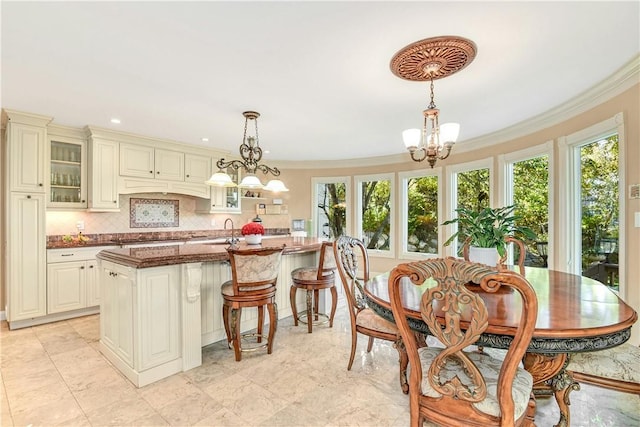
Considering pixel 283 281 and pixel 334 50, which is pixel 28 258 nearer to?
pixel 283 281

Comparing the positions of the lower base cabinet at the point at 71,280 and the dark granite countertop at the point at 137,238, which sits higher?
the dark granite countertop at the point at 137,238

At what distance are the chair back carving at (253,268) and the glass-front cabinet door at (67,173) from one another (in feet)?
9.80

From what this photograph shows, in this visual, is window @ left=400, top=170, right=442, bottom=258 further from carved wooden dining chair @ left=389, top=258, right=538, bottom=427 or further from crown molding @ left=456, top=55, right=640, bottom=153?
carved wooden dining chair @ left=389, top=258, right=538, bottom=427

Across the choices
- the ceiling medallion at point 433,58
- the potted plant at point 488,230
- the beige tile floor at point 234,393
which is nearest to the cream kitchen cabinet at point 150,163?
the beige tile floor at point 234,393

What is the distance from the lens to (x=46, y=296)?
3553 millimetres

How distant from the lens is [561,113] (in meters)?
3.28

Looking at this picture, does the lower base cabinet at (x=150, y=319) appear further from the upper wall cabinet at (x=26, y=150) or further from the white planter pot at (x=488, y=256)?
the white planter pot at (x=488, y=256)

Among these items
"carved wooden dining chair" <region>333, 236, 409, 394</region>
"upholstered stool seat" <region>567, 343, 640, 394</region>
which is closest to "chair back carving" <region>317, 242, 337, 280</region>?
"carved wooden dining chair" <region>333, 236, 409, 394</region>

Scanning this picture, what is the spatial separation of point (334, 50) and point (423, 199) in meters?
3.94

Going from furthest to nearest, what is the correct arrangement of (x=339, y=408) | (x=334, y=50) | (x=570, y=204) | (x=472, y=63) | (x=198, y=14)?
(x=570, y=204), (x=472, y=63), (x=334, y=50), (x=339, y=408), (x=198, y=14)

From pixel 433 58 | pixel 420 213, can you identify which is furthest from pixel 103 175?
pixel 420 213

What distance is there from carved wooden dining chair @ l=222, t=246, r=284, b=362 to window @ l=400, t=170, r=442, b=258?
3610 millimetres

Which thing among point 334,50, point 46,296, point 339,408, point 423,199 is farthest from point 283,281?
point 423,199

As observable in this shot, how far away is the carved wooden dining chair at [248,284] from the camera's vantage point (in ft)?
7.93
